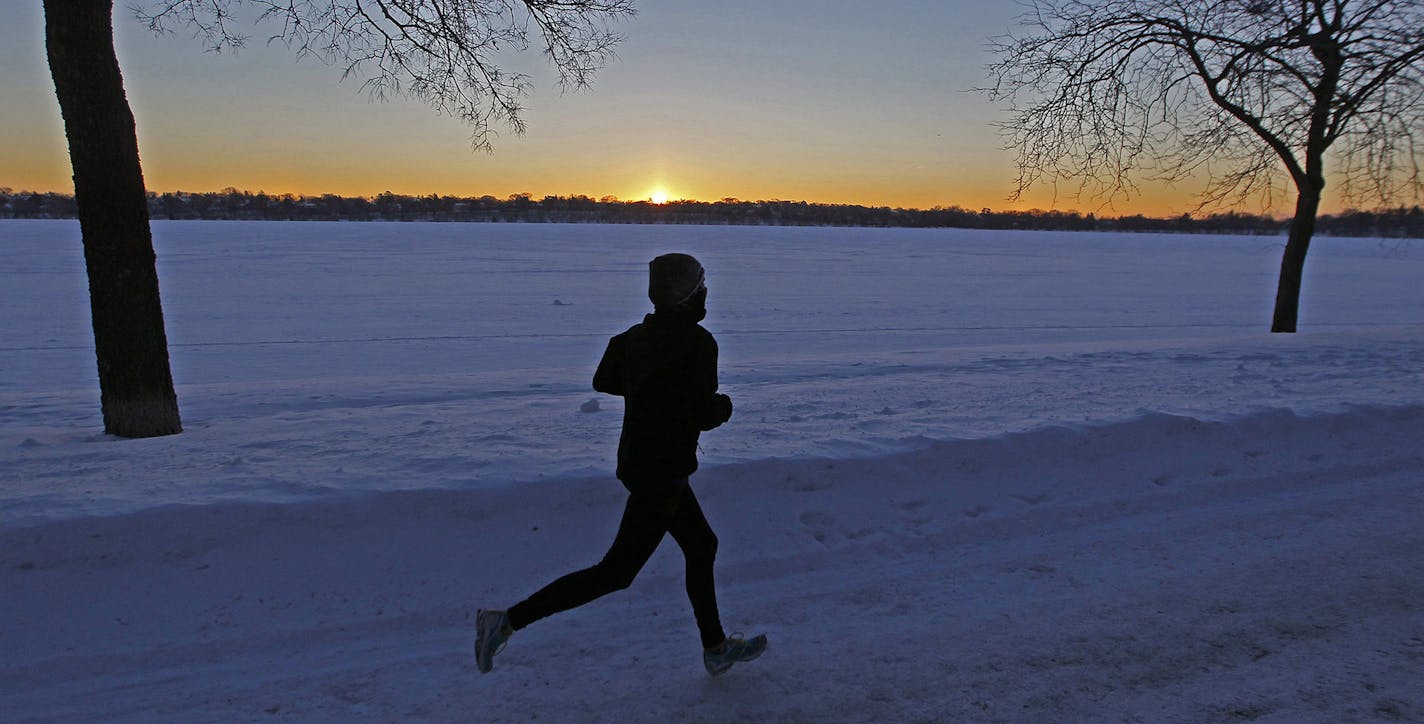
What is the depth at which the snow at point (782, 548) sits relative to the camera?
3217mm

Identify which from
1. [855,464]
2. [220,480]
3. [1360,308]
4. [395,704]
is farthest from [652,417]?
[1360,308]

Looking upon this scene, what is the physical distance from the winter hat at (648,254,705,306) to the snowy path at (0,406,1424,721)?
4.58ft

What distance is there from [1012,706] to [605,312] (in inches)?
643

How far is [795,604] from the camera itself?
3938 millimetres

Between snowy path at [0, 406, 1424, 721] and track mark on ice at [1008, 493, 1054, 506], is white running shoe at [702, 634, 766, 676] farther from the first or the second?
track mark on ice at [1008, 493, 1054, 506]

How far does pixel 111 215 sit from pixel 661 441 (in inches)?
185

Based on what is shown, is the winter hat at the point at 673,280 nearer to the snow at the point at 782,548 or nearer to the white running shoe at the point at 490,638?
the white running shoe at the point at 490,638

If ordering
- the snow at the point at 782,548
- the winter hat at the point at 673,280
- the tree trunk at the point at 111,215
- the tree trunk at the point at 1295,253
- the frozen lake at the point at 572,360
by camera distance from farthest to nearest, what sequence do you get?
the tree trunk at the point at 1295,253
the tree trunk at the point at 111,215
the frozen lake at the point at 572,360
the snow at the point at 782,548
the winter hat at the point at 673,280

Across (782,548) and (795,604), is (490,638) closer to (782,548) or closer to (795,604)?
(795,604)

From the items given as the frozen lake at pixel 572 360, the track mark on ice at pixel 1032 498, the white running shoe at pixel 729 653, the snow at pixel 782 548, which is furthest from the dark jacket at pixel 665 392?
the track mark on ice at pixel 1032 498

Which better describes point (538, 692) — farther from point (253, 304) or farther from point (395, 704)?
point (253, 304)

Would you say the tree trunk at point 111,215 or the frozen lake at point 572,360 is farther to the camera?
the tree trunk at point 111,215

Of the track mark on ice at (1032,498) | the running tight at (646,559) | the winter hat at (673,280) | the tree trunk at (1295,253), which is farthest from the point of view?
the tree trunk at (1295,253)

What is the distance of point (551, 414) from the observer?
6.74m
